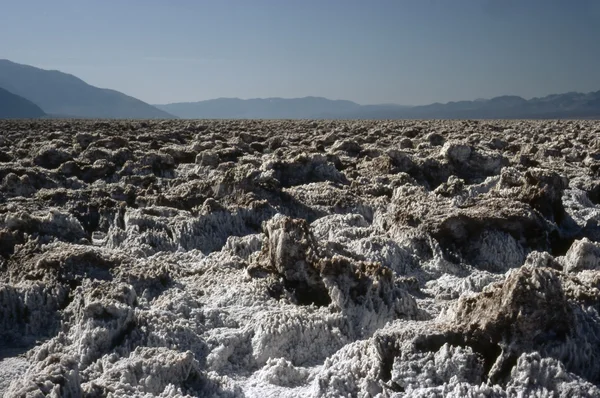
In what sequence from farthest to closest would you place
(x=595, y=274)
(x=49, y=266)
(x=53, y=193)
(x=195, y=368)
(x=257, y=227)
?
(x=53, y=193)
(x=257, y=227)
(x=49, y=266)
(x=595, y=274)
(x=195, y=368)

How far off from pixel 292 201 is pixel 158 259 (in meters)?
2.40

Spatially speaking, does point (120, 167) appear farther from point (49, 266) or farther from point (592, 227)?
point (592, 227)

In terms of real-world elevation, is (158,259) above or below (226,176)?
below

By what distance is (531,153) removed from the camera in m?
12.9

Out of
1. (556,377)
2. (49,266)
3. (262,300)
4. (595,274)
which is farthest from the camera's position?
(49,266)

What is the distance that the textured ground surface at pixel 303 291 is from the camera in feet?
8.77

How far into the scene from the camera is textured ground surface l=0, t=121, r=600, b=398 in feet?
8.77

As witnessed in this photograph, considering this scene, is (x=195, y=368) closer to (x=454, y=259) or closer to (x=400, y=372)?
(x=400, y=372)

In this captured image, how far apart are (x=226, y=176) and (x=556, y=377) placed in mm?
5255

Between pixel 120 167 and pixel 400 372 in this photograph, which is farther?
pixel 120 167

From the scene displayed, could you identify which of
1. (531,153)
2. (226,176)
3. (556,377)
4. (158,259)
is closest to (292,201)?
(226,176)

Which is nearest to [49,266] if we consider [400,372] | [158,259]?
[158,259]

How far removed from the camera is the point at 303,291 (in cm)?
397

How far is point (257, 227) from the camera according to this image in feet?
20.0
